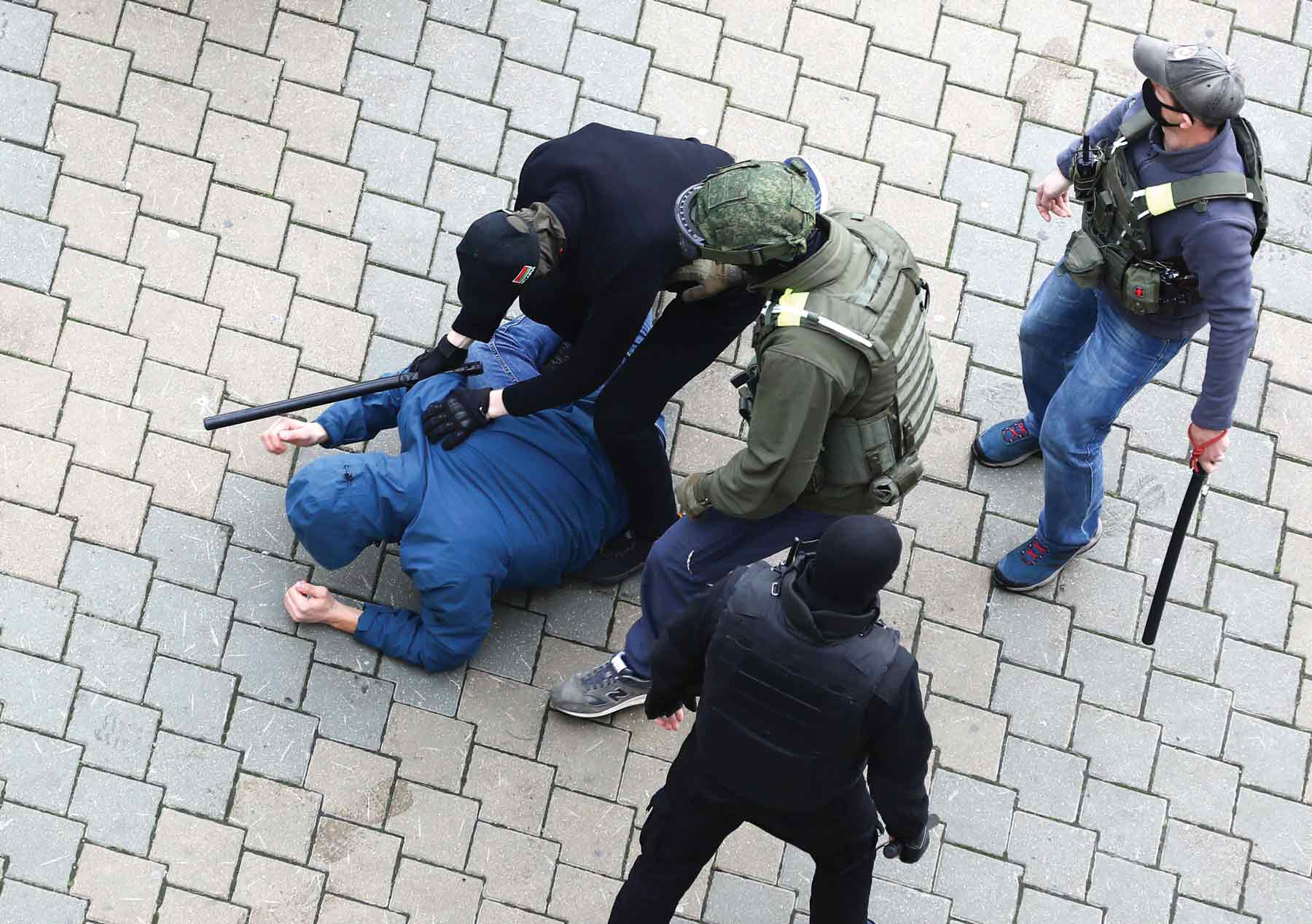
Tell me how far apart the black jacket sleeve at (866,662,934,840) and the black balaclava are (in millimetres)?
282

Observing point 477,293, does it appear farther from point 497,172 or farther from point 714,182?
point 497,172

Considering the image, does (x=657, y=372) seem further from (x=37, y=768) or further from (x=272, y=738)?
(x=37, y=768)

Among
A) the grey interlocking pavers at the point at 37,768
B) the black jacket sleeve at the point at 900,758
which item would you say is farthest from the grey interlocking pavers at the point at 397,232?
the black jacket sleeve at the point at 900,758

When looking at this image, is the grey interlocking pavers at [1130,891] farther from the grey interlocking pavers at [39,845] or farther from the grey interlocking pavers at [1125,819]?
the grey interlocking pavers at [39,845]

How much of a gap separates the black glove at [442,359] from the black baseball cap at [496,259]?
40cm

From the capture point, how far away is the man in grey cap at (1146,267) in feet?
11.5

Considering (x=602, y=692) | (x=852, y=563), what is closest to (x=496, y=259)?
(x=852, y=563)

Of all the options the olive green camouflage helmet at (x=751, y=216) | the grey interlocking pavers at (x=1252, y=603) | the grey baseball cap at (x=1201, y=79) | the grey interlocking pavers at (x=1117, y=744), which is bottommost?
the grey interlocking pavers at (x=1117, y=744)

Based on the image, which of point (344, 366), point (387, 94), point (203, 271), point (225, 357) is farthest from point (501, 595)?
point (387, 94)

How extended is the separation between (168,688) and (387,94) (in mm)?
2283

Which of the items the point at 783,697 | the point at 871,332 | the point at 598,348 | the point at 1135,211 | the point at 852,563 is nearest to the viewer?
the point at 852,563

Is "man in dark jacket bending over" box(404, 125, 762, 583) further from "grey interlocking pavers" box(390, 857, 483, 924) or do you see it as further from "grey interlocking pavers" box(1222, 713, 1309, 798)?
"grey interlocking pavers" box(1222, 713, 1309, 798)

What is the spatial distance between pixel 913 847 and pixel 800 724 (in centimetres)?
65

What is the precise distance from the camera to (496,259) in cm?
354
